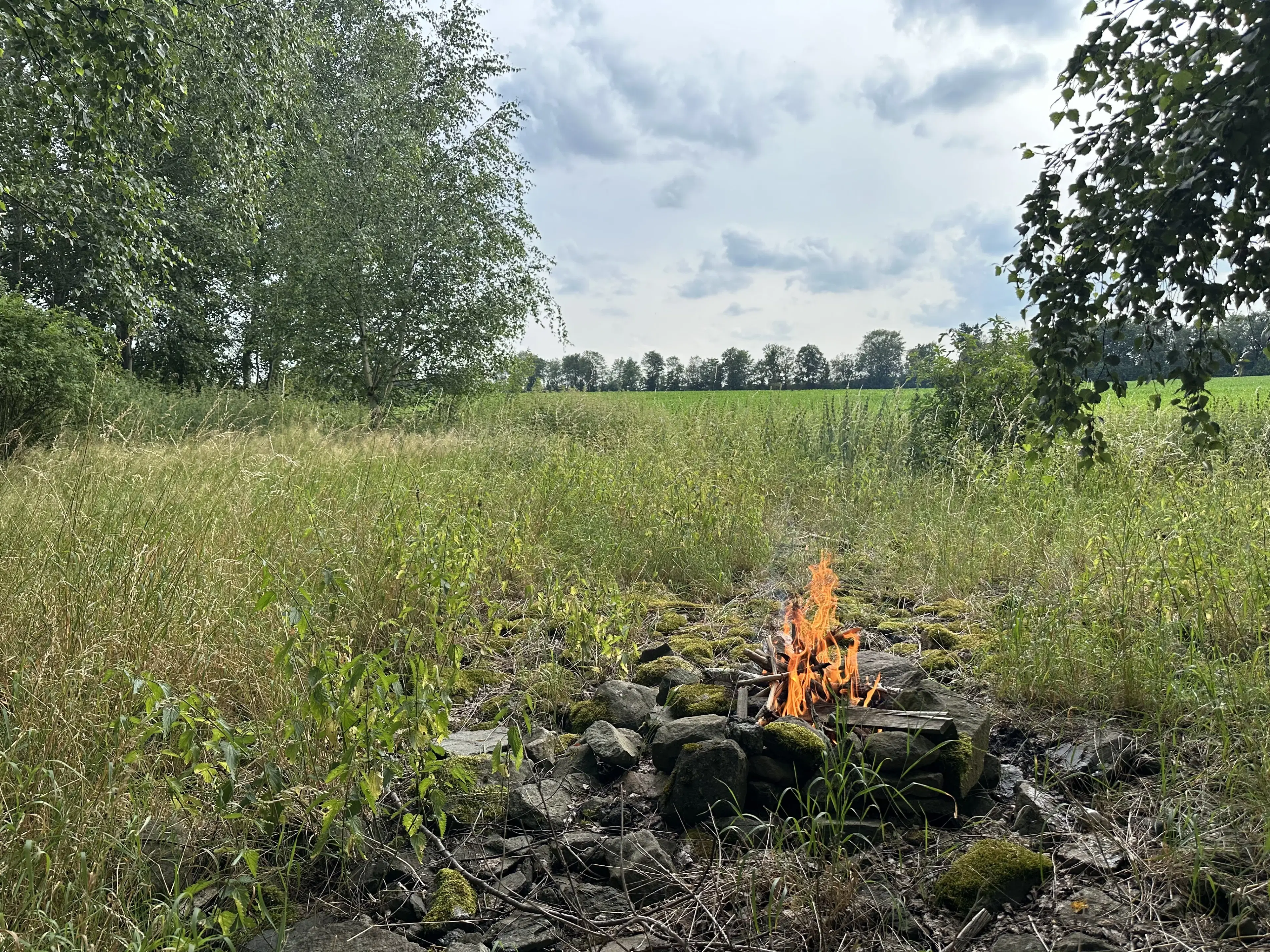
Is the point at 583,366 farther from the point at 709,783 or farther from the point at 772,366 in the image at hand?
the point at 709,783

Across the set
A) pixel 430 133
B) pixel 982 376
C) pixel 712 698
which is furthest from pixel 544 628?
pixel 430 133

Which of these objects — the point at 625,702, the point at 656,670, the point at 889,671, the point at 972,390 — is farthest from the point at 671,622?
the point at 972,390

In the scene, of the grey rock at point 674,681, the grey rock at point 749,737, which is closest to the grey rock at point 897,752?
the grey rock at point 749,737

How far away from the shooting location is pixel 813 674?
337 centimetres

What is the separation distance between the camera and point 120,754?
2.61m

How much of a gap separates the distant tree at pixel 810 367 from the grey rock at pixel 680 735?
53.3 meters

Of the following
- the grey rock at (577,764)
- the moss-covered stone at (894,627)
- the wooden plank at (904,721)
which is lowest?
the grey rock at (577,764)

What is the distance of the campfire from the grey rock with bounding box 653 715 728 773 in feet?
0.72

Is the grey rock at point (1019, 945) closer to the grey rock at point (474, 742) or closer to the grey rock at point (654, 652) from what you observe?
the grey rock at point (474, 742)

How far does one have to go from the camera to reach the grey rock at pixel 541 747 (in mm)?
3332

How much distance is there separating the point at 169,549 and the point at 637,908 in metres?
2.93

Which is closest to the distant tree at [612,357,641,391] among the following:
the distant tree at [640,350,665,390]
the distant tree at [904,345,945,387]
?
the distant tree at [640,350,665,390]

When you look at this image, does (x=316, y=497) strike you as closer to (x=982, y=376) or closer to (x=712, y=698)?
(x=712, y=698)

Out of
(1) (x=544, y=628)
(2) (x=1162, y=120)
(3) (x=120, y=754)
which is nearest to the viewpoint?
Result: (3) (x=120, y=754)
